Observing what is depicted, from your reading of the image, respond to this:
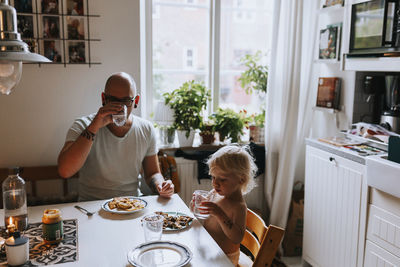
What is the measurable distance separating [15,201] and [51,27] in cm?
138

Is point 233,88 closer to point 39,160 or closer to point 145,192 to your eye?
point 145,192

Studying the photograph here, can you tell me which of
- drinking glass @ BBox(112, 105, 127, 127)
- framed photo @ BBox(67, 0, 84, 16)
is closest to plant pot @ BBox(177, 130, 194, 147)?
drinking glass @ BBox(112, 105, 127, 127)

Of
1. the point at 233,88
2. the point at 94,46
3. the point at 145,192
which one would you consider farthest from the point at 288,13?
the point at 145,192

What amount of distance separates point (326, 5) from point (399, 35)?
93cm

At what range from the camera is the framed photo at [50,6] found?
2.48m

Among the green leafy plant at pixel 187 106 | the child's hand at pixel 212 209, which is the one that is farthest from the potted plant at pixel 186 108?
the child's hand at pixel 212 209

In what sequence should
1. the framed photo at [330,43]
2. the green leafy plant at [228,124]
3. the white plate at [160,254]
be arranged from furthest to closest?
the green leafy plant at [228,124] → the framed photo at [330,43] → the white plate at [160,254]

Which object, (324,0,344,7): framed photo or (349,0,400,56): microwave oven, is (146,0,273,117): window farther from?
(349,0,400,56): microwave oven

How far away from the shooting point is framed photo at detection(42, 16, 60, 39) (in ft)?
8.19

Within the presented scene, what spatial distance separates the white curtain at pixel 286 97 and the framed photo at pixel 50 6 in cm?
159

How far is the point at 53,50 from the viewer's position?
2533 mm

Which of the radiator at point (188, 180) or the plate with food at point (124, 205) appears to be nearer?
the plate with food at point (124, 205)

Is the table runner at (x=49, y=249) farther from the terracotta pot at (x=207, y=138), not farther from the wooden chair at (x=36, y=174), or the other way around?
the terracotta pot at (x=207, y=138)

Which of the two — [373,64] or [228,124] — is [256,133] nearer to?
[228,124]
